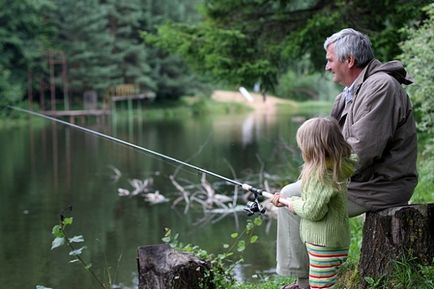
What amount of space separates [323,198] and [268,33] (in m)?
8.34

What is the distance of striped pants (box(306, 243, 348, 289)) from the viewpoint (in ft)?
11.3

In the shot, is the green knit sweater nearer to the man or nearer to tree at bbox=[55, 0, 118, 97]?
the man

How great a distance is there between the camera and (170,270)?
363 centimetres

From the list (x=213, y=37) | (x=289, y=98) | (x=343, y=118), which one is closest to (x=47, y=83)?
(x=289, y=98)

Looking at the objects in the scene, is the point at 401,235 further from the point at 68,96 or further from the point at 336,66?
the point at 68,96

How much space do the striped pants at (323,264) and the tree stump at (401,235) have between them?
7.0 inches

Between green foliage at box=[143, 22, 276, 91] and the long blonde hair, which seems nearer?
the long blonde hair

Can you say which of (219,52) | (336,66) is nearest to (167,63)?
(219,52)

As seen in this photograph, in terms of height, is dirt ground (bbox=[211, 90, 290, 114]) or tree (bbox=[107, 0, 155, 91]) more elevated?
tree (bbox=[107, 0, 155, 91])

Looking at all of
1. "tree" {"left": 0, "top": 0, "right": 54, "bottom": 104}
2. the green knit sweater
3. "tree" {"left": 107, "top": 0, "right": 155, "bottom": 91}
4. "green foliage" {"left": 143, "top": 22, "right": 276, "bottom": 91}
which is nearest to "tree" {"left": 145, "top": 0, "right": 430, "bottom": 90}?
"green foliage" {"left": 143, "top": 22, "right": 276, "bottom": 91}

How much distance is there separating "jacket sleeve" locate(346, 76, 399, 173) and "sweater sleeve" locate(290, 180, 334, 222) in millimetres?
311

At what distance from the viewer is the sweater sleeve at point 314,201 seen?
10.8 feet

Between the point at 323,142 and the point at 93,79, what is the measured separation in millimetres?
36305

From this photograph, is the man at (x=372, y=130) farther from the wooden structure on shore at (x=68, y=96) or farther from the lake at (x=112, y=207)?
the wooden structure on shore at (x=68, y=96)
